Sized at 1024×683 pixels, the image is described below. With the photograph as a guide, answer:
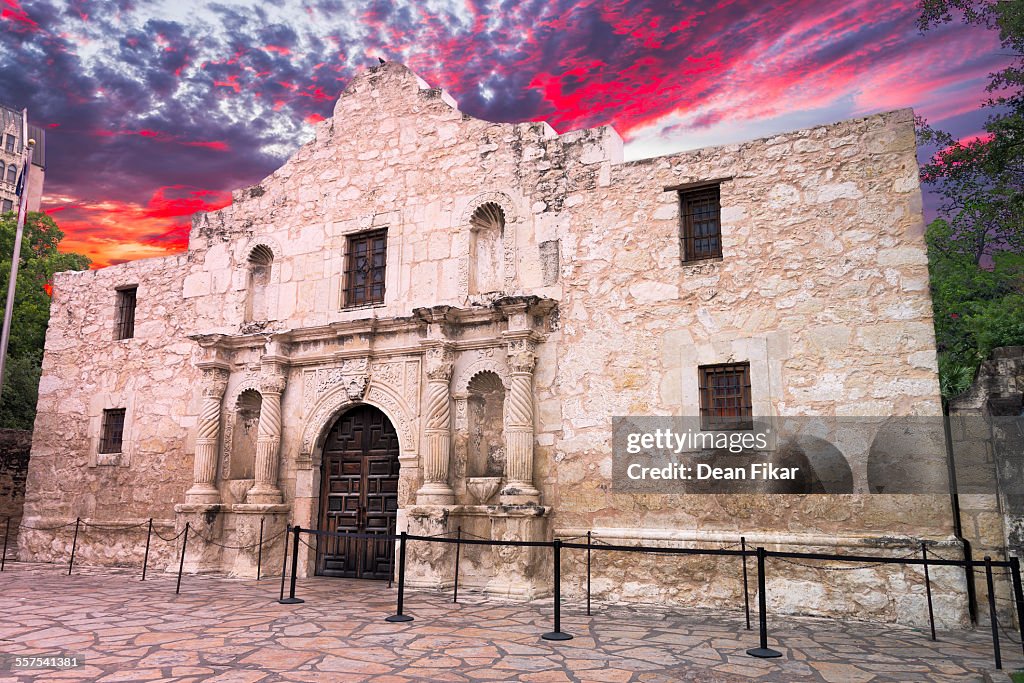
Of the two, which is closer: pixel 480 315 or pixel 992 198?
pixel 480 315

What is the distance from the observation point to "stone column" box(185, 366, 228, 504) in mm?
11664

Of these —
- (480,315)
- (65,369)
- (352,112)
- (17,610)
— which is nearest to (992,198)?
(480,315)

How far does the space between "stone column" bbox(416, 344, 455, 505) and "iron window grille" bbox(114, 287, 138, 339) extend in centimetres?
690

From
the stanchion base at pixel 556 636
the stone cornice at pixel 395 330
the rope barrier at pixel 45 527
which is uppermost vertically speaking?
the stone cornice at pixel 395 330

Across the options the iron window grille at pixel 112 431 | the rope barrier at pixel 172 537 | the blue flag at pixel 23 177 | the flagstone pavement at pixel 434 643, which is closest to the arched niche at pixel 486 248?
the flagstone pavement at pixel 434 643

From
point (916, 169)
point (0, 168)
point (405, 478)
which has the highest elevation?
point (0, 168)

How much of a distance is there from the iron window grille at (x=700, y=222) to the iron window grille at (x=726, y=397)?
1.44 m

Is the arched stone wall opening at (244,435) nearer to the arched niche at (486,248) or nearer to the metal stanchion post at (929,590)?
the arched niche at (486,248)

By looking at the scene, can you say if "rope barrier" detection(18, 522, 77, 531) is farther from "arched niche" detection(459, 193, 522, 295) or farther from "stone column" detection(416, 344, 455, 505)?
"arched niche" detection(459, 193, 522, 295)

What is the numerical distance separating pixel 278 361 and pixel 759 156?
7402mm

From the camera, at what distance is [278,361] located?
37.8ft

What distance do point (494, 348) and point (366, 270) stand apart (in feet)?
8.84

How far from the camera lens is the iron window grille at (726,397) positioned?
8.70 meters

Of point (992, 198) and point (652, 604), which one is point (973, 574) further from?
point (992, 198)
